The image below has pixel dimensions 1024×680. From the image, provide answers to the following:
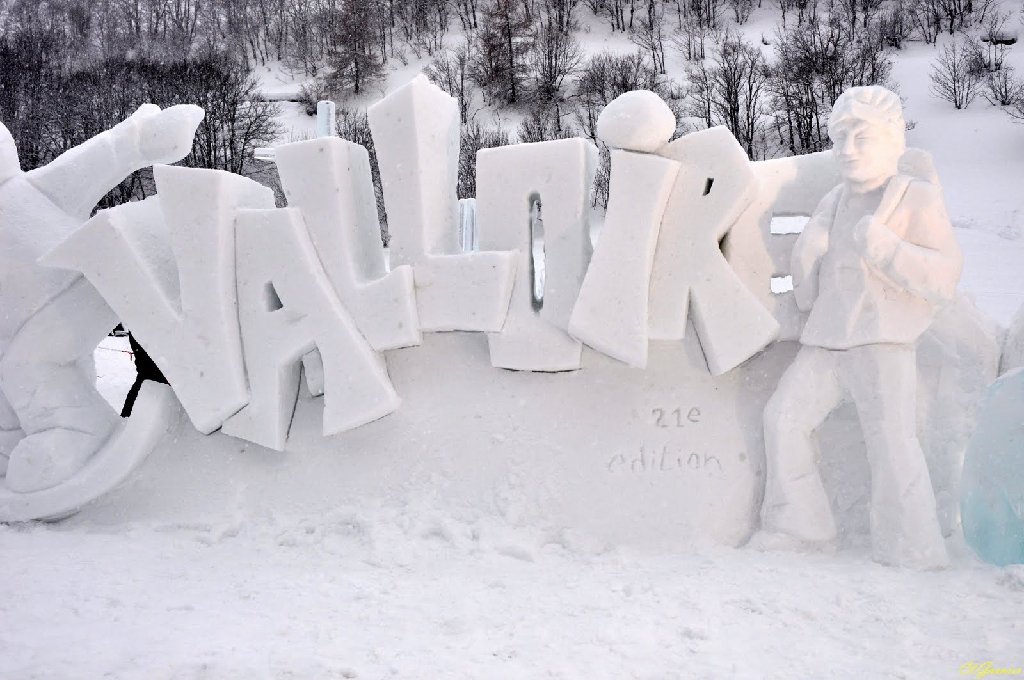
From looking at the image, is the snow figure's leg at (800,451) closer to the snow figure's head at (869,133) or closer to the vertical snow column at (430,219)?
the snow figure's head at (869,133)

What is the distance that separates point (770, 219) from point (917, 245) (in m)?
0.51

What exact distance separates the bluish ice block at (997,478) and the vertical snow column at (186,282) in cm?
249

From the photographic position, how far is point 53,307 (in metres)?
3.34

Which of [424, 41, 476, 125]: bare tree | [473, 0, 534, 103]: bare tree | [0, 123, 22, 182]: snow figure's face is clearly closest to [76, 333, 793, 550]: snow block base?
[0, 123, 22, 182]: snow figure's face

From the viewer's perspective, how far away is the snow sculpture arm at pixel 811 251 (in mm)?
2691

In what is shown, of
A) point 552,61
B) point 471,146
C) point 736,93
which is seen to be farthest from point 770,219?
point 552,61

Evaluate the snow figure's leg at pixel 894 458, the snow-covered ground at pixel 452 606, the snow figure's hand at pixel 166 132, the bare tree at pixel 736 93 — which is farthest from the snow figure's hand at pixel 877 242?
the bare tree at pixel 736 93

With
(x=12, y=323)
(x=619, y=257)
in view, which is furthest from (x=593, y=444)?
(x=12, y=323)

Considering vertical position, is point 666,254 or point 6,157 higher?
point 6,157

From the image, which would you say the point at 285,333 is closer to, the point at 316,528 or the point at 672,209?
the point at 316,528

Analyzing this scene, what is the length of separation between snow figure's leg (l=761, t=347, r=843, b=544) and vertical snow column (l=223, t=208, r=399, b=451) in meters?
1.35

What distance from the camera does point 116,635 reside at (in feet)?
6.79

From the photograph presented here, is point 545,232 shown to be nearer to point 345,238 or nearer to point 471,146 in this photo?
point 345,238

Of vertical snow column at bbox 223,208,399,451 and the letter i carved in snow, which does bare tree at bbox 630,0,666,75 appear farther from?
vertical snow column at bbox 223,208,399,451
